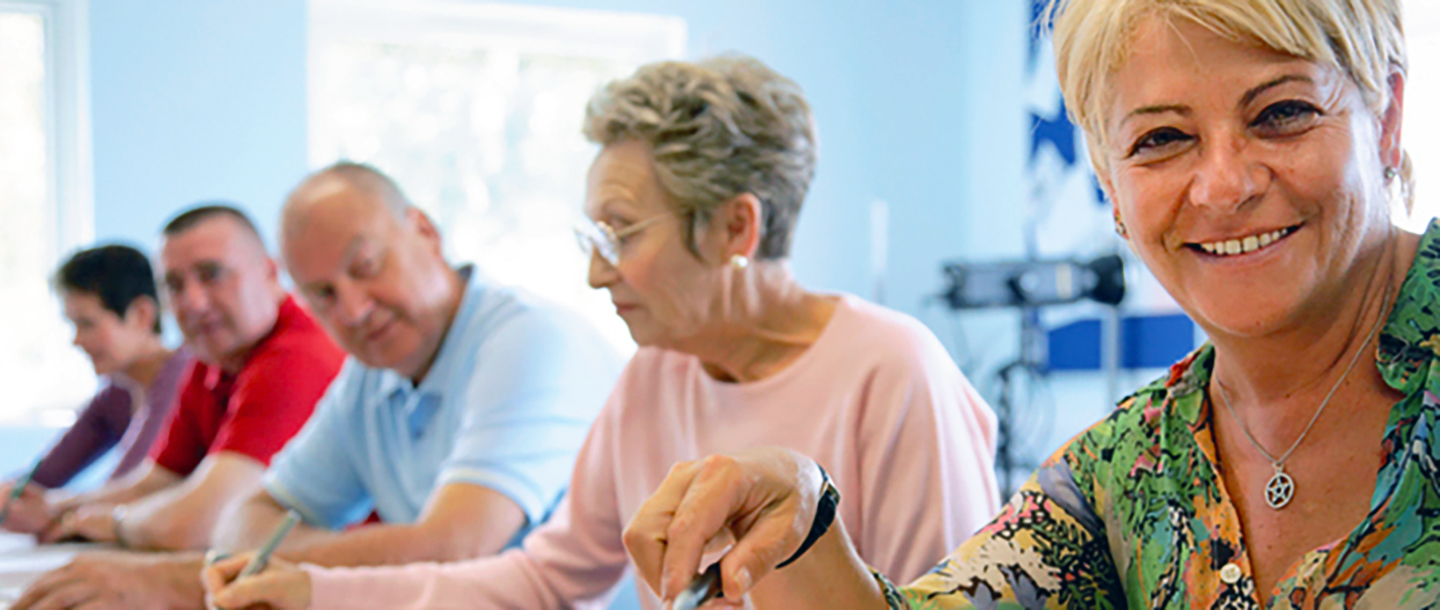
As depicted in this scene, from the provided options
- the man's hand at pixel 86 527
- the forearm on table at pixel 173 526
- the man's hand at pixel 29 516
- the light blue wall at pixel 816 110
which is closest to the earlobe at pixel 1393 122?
the forearm on table at pixel 173 526

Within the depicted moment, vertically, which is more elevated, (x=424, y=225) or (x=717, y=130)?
(x=717, y=130)

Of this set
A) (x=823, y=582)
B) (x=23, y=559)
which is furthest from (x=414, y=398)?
(x=823, y=582)

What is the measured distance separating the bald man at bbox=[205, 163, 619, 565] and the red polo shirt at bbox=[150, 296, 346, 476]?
0.30 m

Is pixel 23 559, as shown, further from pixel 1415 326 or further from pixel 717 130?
pixel 1415 326

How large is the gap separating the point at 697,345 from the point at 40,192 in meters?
4.22

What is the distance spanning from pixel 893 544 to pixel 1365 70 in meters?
0.68

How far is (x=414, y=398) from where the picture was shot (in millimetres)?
2002

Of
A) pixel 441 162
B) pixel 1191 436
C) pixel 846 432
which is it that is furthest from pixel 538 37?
pixel 1191 436

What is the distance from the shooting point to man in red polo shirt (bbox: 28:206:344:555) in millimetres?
2342

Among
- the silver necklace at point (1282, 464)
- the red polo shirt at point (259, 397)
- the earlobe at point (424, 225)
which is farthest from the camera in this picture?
the red polo shirt at point (259, 397)

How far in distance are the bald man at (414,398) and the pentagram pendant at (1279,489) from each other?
3.61 feet

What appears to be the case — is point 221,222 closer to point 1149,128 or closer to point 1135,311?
point 1149,128

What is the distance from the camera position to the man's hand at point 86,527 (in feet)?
8.19

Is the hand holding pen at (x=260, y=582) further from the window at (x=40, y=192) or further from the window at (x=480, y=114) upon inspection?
the window at (x=40, y=192)
